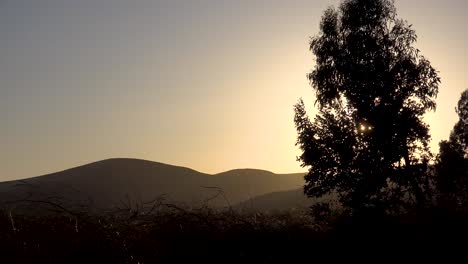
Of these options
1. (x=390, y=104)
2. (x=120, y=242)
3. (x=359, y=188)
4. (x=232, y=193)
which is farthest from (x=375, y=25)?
(x=232, y=193)

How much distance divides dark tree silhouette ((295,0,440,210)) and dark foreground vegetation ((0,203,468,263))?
12.6 m

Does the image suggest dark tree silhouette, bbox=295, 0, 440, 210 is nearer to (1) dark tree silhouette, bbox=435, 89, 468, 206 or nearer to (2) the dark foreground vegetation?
(2) the dark foreground vegetation

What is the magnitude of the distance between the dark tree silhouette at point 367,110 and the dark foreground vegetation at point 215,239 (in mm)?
12576

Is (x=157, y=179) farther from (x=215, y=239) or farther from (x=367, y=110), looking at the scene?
(x=215, y=239)

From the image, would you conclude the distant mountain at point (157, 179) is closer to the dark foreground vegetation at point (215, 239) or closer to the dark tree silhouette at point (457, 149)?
the dark tree silhouette at point (457, 149)

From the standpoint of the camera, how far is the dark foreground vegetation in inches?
191

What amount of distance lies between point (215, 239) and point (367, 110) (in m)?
16.9

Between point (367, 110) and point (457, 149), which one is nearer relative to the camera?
point (367, 110)

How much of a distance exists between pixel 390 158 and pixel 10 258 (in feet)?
59.2

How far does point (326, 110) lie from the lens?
73.2 ft

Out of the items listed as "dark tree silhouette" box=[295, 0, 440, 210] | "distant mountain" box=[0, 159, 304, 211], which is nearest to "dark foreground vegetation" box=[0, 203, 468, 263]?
"dark tree silhouette" box=[295, 0, 440, 210]

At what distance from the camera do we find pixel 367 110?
2077cm

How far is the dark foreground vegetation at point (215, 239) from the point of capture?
4.85m

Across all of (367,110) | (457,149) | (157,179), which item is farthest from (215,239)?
(157,179)
